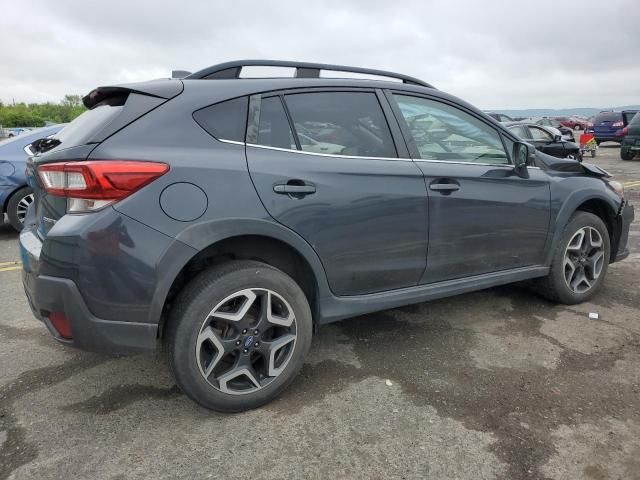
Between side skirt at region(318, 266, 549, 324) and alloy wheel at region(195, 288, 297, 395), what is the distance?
0.27 metres

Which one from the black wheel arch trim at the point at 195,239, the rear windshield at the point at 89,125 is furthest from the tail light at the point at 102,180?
the black wheel arch trim at the point at 195,239

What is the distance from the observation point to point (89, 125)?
243 cm

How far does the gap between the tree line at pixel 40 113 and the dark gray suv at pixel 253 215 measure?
81.1 meters

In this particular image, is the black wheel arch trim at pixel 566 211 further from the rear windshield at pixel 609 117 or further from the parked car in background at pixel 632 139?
the rear windshield at pixel 609 117

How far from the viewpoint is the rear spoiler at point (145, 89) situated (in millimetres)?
2418

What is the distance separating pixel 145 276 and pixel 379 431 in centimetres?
130

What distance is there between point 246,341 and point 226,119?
111 centimetres

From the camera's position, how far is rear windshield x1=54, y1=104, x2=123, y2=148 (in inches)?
91.1

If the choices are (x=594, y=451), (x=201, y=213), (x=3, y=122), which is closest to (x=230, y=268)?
(x=201, y=213)

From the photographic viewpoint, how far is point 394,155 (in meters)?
2.89

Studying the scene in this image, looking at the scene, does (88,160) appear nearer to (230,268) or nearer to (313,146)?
(230,268)

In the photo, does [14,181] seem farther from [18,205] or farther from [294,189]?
[294,189]

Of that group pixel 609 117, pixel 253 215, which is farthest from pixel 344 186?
pixel 609 117

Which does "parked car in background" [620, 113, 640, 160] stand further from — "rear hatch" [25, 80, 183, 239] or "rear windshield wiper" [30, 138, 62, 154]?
"rear windshield wiper" [30, 138, 62, 154]
